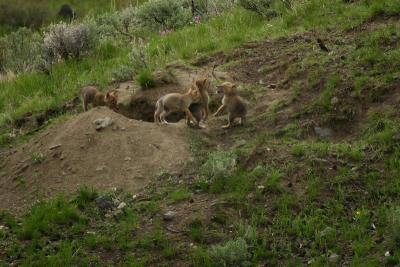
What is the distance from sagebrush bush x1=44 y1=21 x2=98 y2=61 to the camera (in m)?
16.0

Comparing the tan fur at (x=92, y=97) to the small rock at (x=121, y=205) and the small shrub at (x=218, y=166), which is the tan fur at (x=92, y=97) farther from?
the small rock at (x=121, y=205)

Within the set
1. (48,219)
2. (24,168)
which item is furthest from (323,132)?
(24,168)

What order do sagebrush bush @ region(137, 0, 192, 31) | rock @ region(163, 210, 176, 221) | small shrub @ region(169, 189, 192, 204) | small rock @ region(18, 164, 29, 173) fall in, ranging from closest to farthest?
rock @ region(163, 210, 176, 221), small shrub @ region(169, 189, 192, 204), small rock @ region(18, 164, 29, 173), sagebrush bush @ region(137, 0, 192, 31)

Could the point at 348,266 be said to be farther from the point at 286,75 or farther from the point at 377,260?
the point at 286,75

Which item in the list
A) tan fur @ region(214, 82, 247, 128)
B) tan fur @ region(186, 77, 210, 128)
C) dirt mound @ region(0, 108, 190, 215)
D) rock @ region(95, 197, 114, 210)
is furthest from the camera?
tan fur @ region(186, 77, 210, 128)

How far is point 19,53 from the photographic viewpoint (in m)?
19.2

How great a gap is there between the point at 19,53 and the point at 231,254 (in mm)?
12710

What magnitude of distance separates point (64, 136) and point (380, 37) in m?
4.93

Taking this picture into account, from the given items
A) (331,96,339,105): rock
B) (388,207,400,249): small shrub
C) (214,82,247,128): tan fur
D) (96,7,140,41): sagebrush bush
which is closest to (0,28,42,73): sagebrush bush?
(96,7,140,41): sagebrush bush

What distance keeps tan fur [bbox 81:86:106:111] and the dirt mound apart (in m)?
1.15

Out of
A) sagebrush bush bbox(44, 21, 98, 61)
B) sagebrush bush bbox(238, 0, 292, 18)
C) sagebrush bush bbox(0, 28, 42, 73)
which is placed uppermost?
sagebrush bush bbox(238, 0, 292, 18)

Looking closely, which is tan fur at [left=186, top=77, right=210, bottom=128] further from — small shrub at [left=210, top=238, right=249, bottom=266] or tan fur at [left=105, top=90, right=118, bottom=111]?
small shrub at [left=210, top=238, right=249, bottom=266]

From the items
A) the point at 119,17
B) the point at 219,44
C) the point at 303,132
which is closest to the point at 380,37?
the point at 303,132

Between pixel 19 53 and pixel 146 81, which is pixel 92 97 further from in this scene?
pixel 19 53
